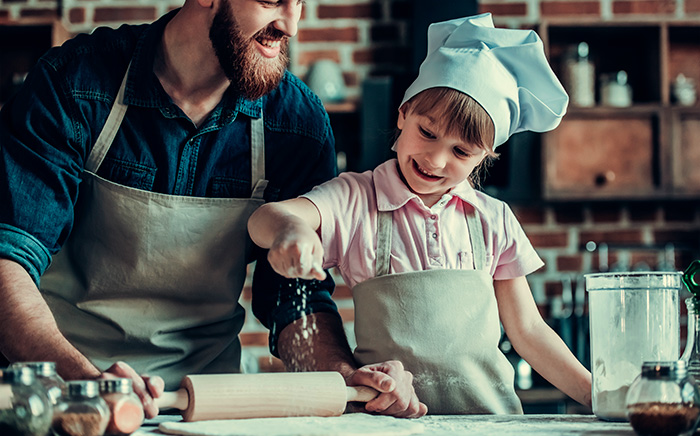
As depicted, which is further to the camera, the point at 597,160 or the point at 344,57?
the point at 344,57

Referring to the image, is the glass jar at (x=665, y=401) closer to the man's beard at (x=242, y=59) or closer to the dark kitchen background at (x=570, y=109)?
the man's beard at (x=242, y=59)

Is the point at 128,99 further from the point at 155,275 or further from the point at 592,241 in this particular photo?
the point at 592,241

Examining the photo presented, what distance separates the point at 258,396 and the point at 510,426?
305mm

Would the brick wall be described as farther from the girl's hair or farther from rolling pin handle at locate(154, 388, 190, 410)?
rolling pin handle at locate(154, 388, 190, 410)

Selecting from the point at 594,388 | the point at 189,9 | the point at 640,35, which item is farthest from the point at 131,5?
the point at 594,388

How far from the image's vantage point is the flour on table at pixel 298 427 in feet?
2.87

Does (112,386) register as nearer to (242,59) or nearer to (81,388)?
(81,388)

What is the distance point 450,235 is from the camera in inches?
50.3

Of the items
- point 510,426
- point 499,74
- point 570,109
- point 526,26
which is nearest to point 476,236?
point 499,74

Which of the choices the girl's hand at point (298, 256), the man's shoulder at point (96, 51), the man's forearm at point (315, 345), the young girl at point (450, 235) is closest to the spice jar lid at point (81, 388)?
the girl's hand at point (298, 256)

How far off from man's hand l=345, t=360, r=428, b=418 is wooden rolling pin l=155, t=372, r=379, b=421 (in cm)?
3

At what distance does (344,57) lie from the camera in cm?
288

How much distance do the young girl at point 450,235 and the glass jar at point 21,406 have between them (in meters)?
0.41

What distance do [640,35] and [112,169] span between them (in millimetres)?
2121
